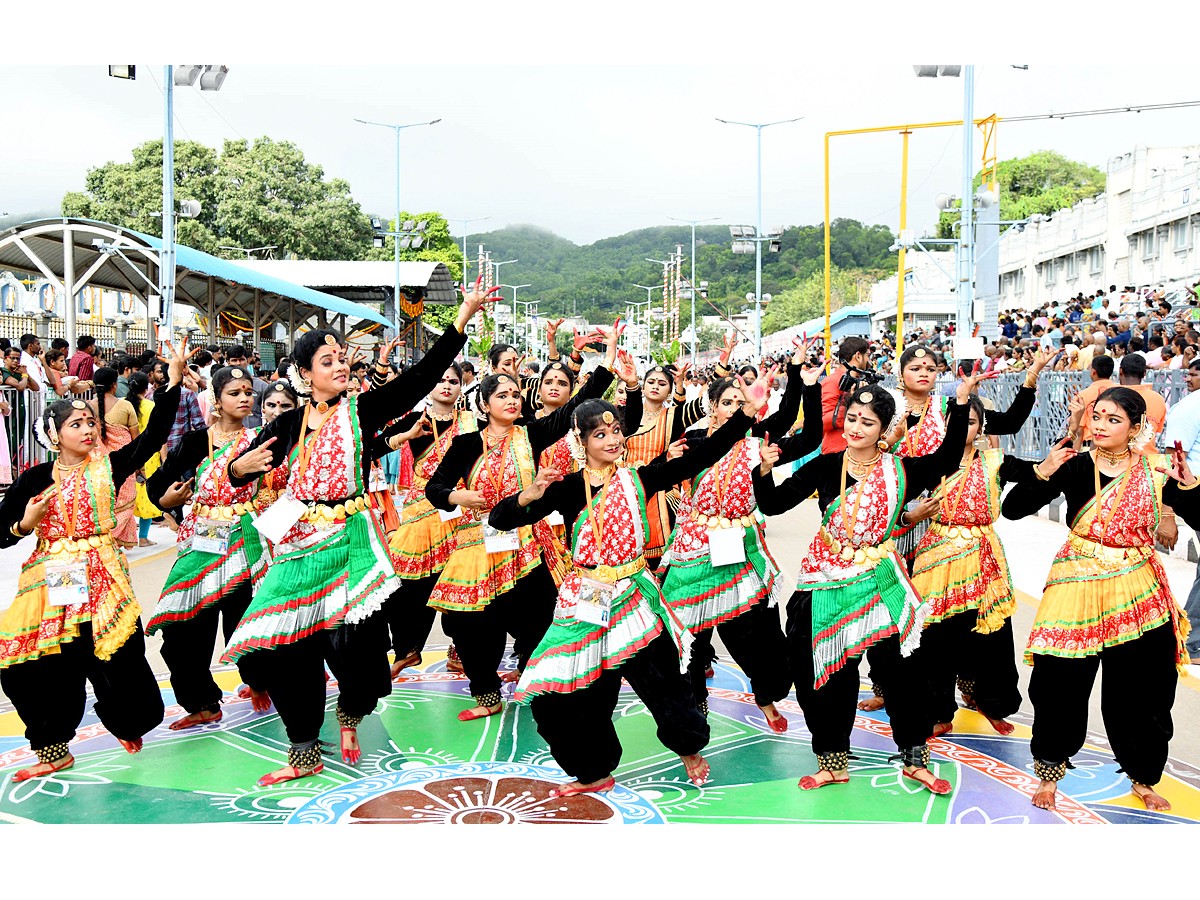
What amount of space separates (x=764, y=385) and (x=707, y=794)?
1.93 metres

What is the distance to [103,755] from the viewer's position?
4965 mm

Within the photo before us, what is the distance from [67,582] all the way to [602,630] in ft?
7.16


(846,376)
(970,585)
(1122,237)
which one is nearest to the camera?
(970,585)

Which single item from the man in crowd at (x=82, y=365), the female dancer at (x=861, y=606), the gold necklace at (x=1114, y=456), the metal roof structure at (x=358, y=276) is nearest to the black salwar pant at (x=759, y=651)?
the female dancer at (x=861, y=606)

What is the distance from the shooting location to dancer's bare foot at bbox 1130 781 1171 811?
423 cm

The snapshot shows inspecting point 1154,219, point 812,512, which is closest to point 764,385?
point 812,512

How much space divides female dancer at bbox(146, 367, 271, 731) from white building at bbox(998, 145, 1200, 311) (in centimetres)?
1805

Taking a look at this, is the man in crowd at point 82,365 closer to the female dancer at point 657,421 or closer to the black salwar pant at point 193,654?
the female dancer at point 657,421

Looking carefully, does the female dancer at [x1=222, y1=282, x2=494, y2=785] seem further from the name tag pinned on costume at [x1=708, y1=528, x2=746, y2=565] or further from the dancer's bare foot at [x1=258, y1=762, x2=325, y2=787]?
the name tag pinned on costume at [x1=708, y1=528, x2=746, y2=565]

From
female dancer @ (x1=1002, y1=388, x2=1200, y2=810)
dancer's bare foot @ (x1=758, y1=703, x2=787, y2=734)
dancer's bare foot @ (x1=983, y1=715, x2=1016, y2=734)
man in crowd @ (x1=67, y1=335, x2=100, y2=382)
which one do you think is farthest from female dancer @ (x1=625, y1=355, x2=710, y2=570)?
man in crowd @ (x1=67, y1=335, x2=100, y2=382)

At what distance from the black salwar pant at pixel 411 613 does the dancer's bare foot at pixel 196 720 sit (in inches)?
44.0

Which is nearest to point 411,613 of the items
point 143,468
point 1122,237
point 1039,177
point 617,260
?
point 143,468

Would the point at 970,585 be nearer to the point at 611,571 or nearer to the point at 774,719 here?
the point at 774,719

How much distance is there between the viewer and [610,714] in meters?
4.46
